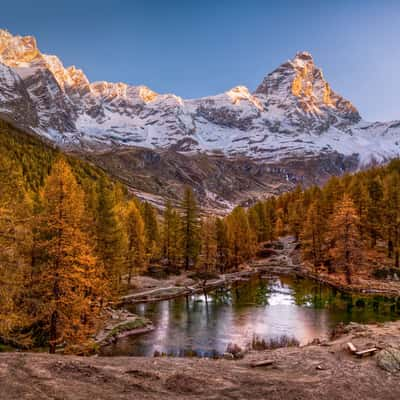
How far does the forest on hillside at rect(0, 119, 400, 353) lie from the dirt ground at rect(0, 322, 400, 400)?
6801 mm

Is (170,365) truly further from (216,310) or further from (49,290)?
(216,310)

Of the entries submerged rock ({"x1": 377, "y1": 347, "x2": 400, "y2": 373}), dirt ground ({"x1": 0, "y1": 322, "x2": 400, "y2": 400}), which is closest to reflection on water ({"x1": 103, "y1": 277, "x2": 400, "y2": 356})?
dirt ground ({"x1": 0, "y1": 322, "x2": 400, "y2": 400})

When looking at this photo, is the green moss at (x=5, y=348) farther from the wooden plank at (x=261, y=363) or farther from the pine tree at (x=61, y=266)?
the wooden plank at (x=261, y=363)

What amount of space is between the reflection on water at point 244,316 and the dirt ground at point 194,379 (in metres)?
12.0

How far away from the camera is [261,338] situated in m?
33.6

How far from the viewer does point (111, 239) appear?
39688 mm

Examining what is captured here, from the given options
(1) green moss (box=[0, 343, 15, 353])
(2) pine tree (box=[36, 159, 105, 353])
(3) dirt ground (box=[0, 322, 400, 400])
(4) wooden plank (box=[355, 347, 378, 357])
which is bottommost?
(1) green moss (box=[0, 343, 15, 353])

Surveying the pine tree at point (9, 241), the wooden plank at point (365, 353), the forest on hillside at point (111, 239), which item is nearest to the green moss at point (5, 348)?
the forest on hillside at point (111, 239)

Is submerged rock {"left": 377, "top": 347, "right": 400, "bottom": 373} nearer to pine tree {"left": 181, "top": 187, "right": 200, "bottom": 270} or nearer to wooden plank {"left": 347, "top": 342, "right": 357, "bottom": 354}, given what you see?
wooden plank {"left": 347, "top": 342, "right": 357, "bottom": 354}

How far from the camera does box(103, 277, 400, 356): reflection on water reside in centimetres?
3300

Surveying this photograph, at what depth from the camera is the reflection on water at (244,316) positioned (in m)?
33.0

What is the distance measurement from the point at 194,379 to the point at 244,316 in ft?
89.7

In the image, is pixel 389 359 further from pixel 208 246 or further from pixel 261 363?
pixel 208 246

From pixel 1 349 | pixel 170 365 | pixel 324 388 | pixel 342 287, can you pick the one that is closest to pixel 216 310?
pixel 342 287
